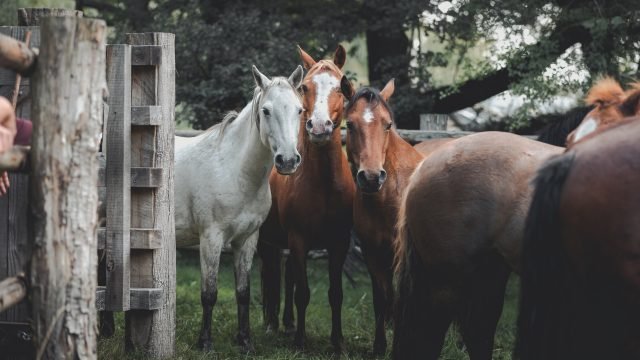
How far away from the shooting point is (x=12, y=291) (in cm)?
259

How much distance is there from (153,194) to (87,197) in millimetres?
2149

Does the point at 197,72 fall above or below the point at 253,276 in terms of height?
above

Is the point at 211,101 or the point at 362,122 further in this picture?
the point at 211,101

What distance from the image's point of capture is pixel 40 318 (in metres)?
2.64

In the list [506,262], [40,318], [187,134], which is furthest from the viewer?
[187,134]

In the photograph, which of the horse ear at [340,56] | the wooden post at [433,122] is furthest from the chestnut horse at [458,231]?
the wooden post at [433,122]

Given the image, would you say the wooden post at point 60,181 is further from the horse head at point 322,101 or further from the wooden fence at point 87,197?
the horse head at point 322,101

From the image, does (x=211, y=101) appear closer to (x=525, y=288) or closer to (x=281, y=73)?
(x=281, y=73)

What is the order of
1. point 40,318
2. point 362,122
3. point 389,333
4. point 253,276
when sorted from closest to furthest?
point 40,318 < point 362,122 < point 389,333 < point 253,276

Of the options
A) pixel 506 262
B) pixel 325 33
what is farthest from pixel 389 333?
pixel 325 33

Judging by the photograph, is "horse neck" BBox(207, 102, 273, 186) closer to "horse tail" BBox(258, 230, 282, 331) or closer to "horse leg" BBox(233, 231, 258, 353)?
"horse leg" BBox(233, 231, 258, 353)

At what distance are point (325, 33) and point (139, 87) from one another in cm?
541

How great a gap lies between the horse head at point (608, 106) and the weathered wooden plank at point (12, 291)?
115 inches

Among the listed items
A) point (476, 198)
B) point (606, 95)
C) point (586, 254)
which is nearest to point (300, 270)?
point (476, 198)
